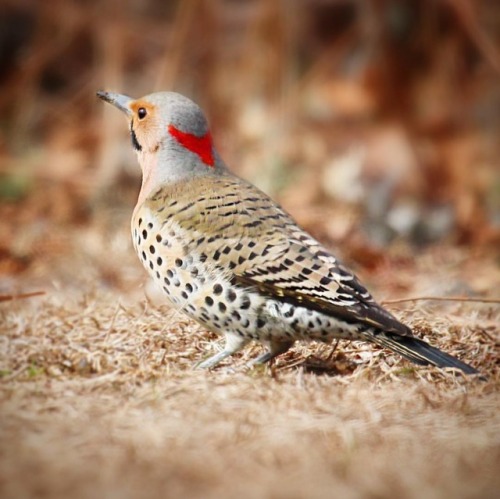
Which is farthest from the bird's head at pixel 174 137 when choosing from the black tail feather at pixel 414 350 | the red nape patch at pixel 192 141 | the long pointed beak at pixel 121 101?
the black tail feather at pixel 414 350

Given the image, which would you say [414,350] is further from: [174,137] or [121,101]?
[121,101]

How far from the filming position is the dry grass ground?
3.28m

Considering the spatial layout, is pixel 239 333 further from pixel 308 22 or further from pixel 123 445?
pixel 308 22

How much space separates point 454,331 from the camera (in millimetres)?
5188

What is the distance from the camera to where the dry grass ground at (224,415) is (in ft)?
10.8

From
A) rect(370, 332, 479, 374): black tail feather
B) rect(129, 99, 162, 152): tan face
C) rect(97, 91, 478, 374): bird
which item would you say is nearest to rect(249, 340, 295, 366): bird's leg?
rect(97, 91, 478, 374): bird

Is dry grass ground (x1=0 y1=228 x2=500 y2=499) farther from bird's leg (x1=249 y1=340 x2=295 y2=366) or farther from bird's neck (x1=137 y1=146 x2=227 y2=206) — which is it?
bird's neck (x1=137 y1=146 x2=227 y2=206)

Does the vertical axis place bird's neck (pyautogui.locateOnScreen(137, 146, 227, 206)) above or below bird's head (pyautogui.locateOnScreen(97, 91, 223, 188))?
below

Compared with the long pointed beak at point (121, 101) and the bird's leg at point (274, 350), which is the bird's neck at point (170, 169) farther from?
the bird's leg at point (274, 350)

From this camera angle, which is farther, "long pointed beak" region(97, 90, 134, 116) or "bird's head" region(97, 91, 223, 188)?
"long pointed beak" region(97, 90, 134, 116)

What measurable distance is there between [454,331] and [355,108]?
5.68 m

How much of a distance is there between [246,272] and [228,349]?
0.42 m

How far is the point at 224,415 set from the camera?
3.83m

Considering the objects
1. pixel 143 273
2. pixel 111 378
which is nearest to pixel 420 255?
pixel 143 273
